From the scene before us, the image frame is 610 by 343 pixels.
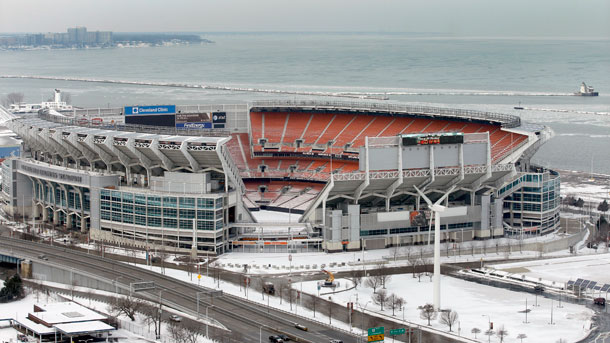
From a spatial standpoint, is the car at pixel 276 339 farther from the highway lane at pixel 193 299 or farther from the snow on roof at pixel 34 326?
the snow on roof at pixel 34 326

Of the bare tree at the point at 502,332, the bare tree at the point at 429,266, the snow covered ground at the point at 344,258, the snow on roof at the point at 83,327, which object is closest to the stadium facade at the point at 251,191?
the snow covered ground at the point at 344,258

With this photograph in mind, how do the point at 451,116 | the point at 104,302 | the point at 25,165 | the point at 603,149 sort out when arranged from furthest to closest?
the point at 603,149 < the point at 451,116 < the point at 25,165 < the point at 104,302

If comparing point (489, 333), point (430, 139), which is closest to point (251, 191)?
point (430, 139)

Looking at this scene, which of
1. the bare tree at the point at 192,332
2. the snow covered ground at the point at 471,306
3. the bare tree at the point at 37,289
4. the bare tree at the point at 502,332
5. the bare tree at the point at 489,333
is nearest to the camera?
the bare tree at the point at 192,332

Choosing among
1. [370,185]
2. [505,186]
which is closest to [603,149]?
[505,186]

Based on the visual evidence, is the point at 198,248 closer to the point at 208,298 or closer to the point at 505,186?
the point at 208,298

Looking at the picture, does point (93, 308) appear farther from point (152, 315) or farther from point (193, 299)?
point (193, 299)

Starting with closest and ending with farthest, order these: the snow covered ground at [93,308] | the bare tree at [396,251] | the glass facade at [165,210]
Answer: the snow covered ground at [93,308]
the bare tree at [396,251]
the glass facade at [165,210]
